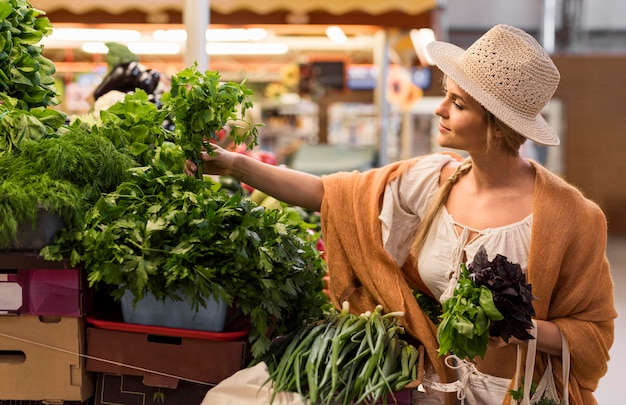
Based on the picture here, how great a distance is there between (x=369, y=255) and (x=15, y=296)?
0.93 meters

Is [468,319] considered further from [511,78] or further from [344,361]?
[511,78]

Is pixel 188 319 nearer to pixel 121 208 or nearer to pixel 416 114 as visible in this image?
pixel 121 208

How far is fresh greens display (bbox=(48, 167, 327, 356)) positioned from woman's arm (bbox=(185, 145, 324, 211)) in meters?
0.23

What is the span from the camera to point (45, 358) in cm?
199

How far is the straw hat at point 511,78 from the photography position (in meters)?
2.06

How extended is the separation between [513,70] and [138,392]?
124 cm

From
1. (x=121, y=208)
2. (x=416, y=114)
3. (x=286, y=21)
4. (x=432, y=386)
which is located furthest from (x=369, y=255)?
(x=416, y=114)

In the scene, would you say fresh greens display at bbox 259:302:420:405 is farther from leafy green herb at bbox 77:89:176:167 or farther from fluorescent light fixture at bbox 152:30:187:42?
fluorescent light fixture at bbox 152:30:187:42

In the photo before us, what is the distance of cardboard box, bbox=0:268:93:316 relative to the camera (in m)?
1.95

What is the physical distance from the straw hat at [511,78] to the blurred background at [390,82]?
4967 millimetres

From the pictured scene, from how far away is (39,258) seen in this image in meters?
1.91

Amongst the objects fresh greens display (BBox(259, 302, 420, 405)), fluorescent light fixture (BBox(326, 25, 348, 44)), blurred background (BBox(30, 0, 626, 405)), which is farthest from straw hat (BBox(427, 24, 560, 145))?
blurred background (BBox(30, 0, 626, 405))

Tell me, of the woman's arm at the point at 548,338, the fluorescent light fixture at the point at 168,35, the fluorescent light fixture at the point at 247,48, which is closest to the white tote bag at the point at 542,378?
the woman's arm at the point at 548,338

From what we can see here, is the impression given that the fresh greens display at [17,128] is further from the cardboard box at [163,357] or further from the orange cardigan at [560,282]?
the orange cardigan at [560,282]
